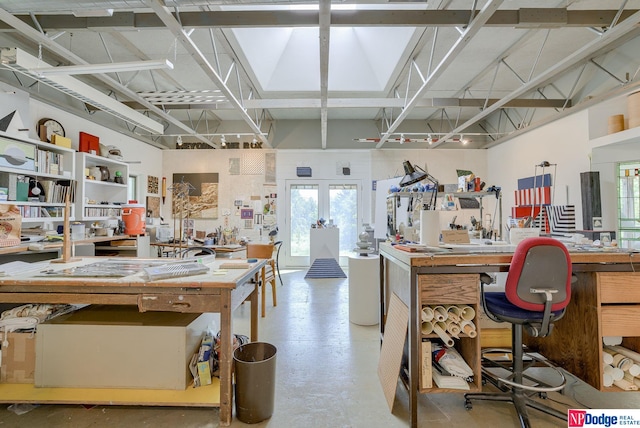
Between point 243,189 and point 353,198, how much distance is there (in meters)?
2.82

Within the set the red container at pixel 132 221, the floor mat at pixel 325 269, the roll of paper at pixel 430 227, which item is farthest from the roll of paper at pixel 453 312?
the red container at pixel 132 221

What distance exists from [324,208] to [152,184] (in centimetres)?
419

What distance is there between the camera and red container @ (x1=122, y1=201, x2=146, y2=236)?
535 centimetres

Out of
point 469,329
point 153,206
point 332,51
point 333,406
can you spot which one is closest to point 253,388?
point 333,406

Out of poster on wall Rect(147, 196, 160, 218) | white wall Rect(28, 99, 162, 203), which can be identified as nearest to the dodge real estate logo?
white wall Rect(28, 99, 162, 203)

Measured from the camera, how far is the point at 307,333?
3.22m

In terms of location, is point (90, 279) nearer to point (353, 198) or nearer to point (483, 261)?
point (483, 261)

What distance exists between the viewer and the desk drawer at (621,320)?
1.77 metres

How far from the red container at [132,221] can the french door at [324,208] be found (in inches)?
Result: 129

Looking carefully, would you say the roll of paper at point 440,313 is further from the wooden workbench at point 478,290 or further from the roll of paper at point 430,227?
the roll of paper at point 430,227

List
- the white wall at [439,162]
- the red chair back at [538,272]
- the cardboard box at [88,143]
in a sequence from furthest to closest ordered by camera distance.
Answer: the white wall at [439,162] < the cardboard box at [88,143] < the red chair back at [538,272]

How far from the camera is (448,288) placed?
177 centimetres

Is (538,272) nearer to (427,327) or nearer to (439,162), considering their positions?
(427,327)

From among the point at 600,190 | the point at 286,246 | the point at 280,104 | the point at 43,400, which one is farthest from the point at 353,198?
the point at 43,400
